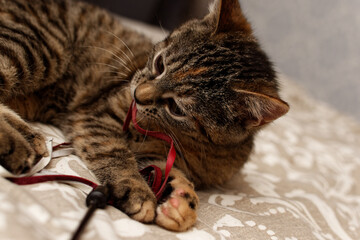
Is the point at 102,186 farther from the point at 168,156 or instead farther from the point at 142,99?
the point at 142,99

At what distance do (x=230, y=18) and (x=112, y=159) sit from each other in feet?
2.14

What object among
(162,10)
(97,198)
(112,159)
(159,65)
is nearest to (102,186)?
(97,198)

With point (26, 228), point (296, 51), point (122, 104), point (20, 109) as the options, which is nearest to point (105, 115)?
point (122, 104)

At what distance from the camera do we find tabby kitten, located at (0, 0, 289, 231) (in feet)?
2.71

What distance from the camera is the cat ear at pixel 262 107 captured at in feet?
2.74

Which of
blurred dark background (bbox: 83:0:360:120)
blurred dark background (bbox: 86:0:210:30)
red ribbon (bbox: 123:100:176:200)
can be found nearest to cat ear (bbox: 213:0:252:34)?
red ribbon (bbox: 123:100:176:200)

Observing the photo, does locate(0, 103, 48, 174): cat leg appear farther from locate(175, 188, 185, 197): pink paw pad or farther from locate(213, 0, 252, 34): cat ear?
locate(213, 0, 252, 34): cat ear

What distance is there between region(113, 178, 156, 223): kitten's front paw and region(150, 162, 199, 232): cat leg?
3cm

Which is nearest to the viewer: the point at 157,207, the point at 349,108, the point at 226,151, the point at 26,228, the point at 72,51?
the point at 26,228

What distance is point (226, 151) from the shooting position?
42.8 inches

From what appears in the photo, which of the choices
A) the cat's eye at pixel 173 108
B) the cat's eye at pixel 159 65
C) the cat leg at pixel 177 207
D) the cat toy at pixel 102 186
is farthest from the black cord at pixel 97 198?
the cat's eye at pixel 159 65

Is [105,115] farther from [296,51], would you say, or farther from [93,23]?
[296,51]

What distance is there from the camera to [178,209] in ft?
2.50

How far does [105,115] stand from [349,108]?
3.18m
